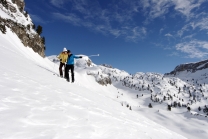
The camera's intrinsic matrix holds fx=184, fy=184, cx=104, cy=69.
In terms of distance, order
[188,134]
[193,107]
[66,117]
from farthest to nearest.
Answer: [193,107]
[188,134]
[66,117]

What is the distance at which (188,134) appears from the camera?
85062 mm

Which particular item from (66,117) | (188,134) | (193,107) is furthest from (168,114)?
(66,117)

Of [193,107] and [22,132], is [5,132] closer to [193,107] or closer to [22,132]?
[22,132]

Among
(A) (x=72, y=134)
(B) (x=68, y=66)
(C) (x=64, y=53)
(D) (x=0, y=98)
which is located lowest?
(A) (x=72, y=134)

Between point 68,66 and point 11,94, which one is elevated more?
point 68,66

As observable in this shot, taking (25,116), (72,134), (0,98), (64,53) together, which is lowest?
(72,134)

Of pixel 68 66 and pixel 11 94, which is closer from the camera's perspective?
pixel 11 94

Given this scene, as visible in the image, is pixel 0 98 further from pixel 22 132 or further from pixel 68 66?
pixel 68 66

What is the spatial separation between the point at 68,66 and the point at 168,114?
10804cm

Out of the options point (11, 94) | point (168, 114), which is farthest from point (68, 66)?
point (168, 114)

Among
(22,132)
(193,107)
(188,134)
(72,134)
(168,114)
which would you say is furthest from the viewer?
(193,107)

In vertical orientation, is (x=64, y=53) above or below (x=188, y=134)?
above

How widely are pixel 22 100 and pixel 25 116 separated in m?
1.61

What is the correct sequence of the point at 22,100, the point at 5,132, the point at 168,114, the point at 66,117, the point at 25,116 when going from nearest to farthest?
the point at 5,132
the point at 25,116
the point at 66,117
the point at 22,100
the point at 168,114
